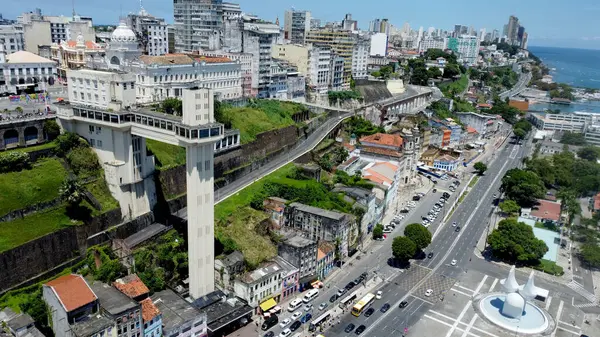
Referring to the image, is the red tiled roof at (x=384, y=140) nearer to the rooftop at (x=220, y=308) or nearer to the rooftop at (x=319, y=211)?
the rooftop at (x=319, y=211)

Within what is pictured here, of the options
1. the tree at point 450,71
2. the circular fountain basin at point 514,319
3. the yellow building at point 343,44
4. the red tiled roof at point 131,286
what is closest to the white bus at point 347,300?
the circular fountain basin at point 514,319

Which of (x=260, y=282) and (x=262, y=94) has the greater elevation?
(x=262, y=94)

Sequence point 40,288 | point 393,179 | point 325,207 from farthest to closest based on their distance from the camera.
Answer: point 393,179 → point 325,207 → point 40,288

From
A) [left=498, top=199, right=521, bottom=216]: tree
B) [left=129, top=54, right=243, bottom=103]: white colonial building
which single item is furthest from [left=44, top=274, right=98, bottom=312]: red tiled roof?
[left=498, top=199, right=521, bottom=216]: tree

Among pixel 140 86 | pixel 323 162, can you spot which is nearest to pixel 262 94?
pixel 323 162

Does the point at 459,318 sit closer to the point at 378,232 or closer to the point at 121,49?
the point at 378,232

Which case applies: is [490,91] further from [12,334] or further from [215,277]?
[12,334]
